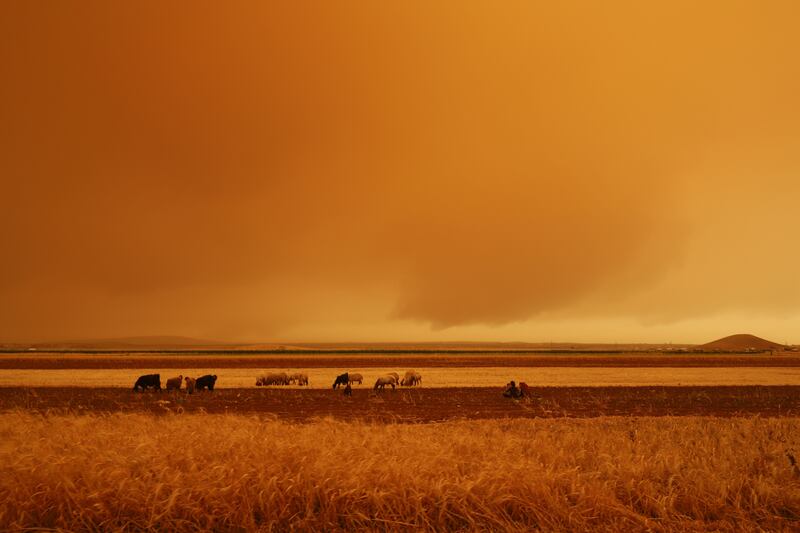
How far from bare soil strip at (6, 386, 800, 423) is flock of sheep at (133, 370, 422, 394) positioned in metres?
1.17

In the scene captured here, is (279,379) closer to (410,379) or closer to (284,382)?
(284,382)

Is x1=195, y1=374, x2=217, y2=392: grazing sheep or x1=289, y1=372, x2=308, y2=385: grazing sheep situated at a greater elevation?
x1=195, y1=374, x2=217, y2=392: grazing sheep

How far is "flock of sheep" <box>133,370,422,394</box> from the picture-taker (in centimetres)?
3672

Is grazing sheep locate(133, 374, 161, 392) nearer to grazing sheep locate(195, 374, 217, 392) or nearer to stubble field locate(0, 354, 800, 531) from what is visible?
grazing sheep locate(195, 374, 217, 392)

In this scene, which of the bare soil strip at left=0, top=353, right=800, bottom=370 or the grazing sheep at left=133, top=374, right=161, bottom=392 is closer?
the grazing sheep at left=133, top=374, right=161, bottom=392

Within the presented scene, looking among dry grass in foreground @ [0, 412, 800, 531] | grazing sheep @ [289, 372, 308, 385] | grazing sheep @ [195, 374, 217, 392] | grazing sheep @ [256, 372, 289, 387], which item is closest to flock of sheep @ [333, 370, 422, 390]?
grazing sheep @ [289, 372, 308, 385]

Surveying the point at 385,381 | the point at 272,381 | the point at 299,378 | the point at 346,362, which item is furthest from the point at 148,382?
the point at 346,362

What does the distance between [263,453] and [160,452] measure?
57.6 inches

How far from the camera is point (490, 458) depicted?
7.55 meters

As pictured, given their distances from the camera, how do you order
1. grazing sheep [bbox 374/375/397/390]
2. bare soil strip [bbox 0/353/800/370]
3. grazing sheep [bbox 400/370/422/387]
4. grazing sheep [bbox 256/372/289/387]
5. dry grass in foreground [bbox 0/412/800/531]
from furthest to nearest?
bare soil strip [bbox 0/353/800/370], grazing sheep [bbox 256/372/289/387], grazing sheep [bbox 400/370/422/387], grazing sheep [bbox 374/375/397/390], dry grass in foreground [bbox 0/412/800/531]

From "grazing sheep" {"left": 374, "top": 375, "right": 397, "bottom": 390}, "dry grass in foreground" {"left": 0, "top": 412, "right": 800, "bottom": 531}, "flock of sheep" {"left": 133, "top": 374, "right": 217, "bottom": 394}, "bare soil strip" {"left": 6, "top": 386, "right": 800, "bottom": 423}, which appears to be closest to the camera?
"dry grass in foreground" {"left": 0, "top": 412, "right": 800, "bottom": 531}

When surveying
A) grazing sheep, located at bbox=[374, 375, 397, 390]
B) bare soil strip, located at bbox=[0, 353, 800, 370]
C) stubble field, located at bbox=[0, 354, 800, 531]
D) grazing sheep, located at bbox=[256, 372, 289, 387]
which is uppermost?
stubble field, located at bbox=[0, 354, 800, 531]

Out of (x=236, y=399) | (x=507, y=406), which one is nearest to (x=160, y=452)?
(x=507, y=406)

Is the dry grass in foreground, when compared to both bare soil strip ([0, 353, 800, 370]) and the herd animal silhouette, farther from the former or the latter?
bare soil strip ([0, 353, 800, 370])
